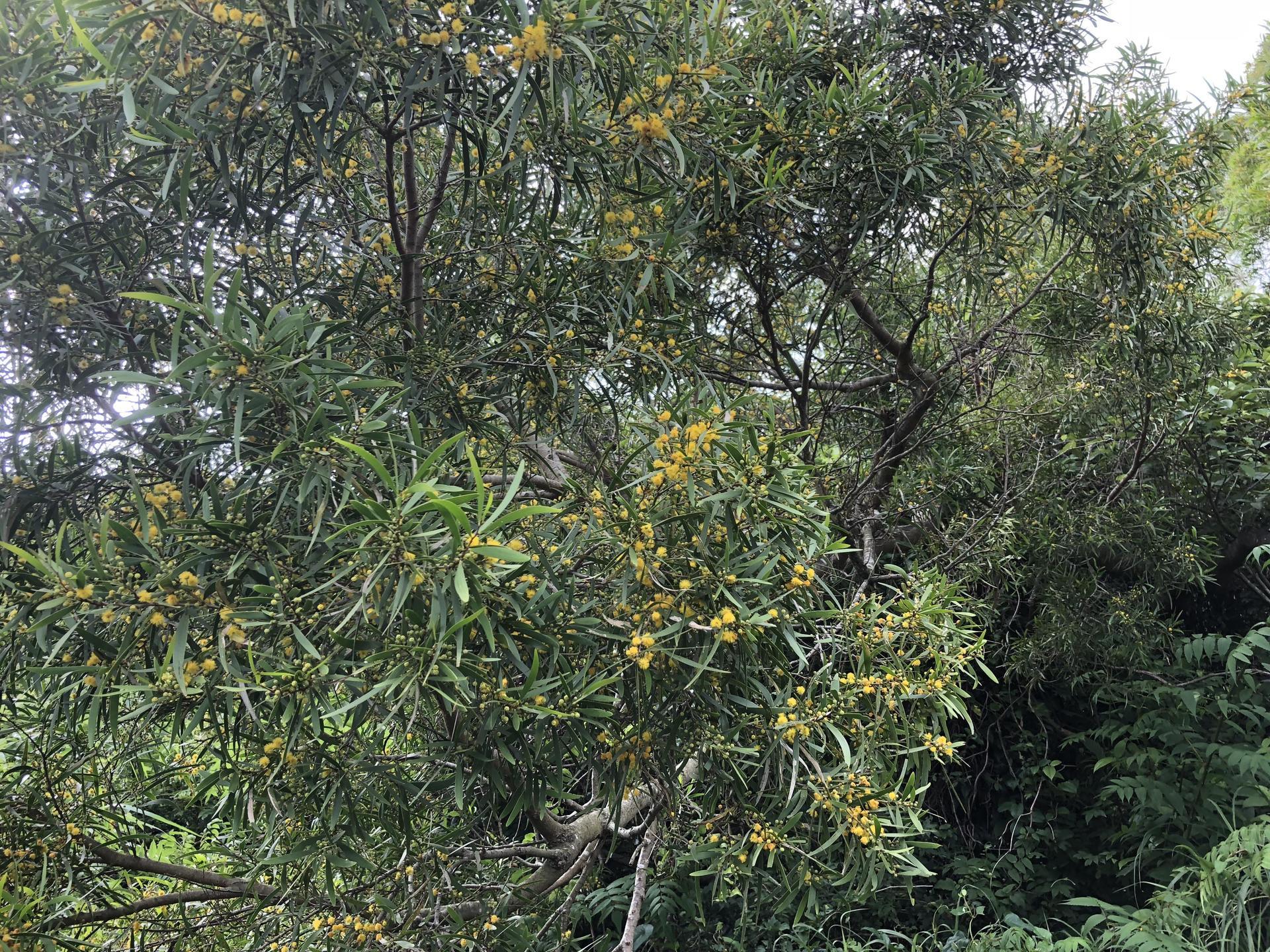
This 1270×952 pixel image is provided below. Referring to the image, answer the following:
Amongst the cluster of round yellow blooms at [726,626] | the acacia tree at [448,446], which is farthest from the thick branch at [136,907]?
the cluster of round yellow blooms at [726,626]

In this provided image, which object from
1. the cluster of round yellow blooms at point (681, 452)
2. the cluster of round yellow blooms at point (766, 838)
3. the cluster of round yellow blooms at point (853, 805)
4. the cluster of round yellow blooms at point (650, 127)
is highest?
the cluster of round yellow blooms at point (650, 127)

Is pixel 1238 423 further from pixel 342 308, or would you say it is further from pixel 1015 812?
pixel 342 308

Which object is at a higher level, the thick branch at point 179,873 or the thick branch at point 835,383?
the thick branch at point 835,383

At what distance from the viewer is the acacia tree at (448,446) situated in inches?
44.5

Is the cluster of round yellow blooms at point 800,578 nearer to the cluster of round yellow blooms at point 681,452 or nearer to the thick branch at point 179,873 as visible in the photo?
the cluster of round yellow blooms at point 681,452

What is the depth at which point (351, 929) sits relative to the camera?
5.01 ft

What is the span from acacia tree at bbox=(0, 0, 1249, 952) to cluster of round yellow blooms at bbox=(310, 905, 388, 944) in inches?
Result: 0.5

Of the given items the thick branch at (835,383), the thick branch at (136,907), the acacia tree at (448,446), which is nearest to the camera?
the acacia tree at (448,446)

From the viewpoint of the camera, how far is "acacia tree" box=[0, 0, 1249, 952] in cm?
113

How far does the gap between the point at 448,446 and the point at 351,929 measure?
3.40 feet

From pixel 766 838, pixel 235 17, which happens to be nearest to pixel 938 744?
pixel 766 838

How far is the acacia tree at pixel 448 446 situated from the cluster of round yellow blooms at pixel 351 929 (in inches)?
Result: 0.5

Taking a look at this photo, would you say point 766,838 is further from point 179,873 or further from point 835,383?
point 835,383

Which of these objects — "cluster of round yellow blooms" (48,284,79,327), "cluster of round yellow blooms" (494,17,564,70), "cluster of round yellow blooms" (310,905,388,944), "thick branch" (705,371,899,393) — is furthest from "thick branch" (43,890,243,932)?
"thick branch" (705,371,899,393)
